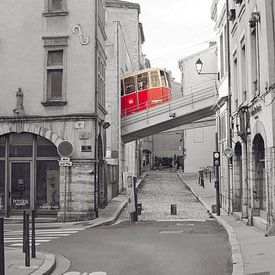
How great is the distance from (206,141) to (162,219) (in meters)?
38.7

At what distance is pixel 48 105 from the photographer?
21.4 m

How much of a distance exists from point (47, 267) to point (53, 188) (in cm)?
1164

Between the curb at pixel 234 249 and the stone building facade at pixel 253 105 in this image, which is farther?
the stone building facade at pixel 253 105

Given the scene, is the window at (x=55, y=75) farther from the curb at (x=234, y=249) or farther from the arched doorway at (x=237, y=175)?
the curb at (x=234, y=249)

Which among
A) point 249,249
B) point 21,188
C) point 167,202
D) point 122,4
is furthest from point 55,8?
point 122,4

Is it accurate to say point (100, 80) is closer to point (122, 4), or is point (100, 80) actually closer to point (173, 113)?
point (173, 113)

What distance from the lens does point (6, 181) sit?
845 inches

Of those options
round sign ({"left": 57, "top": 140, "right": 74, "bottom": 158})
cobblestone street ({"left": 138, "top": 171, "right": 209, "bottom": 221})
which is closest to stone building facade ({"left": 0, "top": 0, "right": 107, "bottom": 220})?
round sign ({"left": 57, "top": 140, "right": 74, "bottom": 158})

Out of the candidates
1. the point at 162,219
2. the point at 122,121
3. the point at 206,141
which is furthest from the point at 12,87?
the point at 206,141

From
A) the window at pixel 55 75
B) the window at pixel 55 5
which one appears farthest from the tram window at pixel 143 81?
the window at pixel 55 75

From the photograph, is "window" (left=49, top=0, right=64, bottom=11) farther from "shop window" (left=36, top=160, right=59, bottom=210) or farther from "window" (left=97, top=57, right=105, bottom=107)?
"shop window" (left=36, top=160, right=59, bottom=210)

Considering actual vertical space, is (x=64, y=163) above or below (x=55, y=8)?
below

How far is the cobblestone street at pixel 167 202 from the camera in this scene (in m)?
23.6

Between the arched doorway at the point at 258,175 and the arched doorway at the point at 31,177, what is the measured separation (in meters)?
8.44
